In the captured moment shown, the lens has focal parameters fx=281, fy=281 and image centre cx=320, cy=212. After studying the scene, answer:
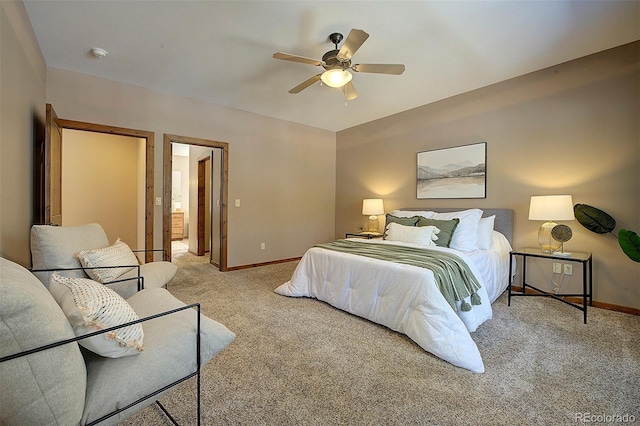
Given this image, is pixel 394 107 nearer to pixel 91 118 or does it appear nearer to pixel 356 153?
pixel 356 153

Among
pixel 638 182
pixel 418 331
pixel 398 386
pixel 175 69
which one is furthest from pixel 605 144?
pixel 175 69

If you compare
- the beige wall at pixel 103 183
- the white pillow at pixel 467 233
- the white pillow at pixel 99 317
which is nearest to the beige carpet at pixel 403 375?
the white pillow at pixel 99 317

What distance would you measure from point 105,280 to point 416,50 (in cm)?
341

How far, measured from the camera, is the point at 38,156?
2629 millimetres

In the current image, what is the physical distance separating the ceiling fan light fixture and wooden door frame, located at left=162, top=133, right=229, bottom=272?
2.31m

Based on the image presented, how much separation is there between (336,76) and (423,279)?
1.93m

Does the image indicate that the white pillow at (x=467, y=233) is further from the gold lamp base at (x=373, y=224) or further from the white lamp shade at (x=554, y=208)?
the gold lamp base at (x=373, y=224)

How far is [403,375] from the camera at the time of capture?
5.82 ft

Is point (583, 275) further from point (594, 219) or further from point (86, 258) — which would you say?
point (86, 258)

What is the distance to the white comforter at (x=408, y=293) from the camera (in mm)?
1951

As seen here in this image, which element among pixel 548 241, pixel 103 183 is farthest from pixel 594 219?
pixel 103 183

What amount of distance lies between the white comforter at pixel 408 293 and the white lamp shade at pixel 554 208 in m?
0.59

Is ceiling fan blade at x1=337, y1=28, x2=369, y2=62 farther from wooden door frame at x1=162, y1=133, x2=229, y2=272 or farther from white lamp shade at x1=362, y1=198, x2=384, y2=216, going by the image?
white lamp shade at x1=362, y1=198, x2=384, y2=216

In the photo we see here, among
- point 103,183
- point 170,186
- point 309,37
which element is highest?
point 309,37
